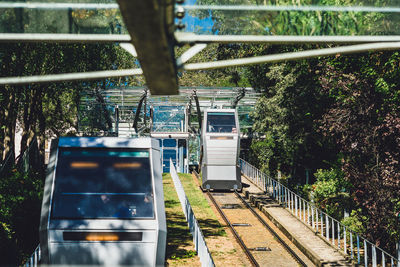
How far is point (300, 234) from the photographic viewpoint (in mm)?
16906

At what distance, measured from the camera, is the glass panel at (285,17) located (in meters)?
4.79

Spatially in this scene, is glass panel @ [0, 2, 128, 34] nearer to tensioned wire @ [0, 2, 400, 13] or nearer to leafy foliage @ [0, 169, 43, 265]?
tensioned wire @ [0, 2, 400, 13]

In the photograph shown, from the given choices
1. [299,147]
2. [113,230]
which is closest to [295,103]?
[299,147]

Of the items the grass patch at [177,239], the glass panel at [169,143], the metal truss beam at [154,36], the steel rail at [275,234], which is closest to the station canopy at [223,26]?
the metal truss beam at [154,36]

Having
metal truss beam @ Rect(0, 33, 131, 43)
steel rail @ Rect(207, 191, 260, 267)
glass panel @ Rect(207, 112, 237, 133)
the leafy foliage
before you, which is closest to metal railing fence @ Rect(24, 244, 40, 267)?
the leafy foliage

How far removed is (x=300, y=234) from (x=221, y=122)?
8.40m

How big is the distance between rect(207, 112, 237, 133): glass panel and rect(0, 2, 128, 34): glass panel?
1896 centimetres

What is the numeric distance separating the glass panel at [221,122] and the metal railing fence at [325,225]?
130 inches

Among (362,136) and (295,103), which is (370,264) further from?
(295,103)

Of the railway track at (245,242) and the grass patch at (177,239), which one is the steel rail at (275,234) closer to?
the railway track at (245,242)

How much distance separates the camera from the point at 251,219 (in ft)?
66.1

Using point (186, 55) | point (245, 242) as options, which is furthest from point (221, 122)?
point (186, 55)

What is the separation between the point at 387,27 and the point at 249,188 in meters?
21.6

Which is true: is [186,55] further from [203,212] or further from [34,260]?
[203,212]
